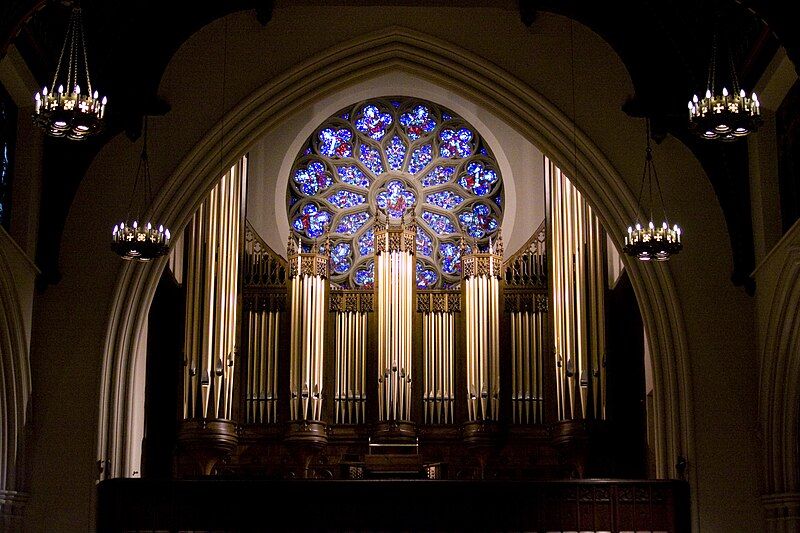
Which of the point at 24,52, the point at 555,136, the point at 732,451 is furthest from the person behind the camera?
the point at 555,136

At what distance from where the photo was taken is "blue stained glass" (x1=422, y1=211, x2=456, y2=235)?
76.5 ft

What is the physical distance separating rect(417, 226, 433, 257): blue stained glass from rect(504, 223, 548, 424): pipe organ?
2.20m

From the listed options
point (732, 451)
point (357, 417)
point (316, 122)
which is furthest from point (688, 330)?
point (316, 122)

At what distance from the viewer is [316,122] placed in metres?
23.2

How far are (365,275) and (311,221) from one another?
132cm

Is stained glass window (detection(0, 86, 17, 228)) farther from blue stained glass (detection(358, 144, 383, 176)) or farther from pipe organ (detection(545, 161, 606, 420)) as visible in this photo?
blue stained glass (detection(358, 144, 383, 176))

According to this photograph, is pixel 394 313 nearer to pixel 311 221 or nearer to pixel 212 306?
pixel 212 306

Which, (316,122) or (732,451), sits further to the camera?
(316,122)

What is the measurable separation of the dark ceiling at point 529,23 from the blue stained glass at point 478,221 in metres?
5.88

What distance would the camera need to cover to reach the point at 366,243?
76.2 ft

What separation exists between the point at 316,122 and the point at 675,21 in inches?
337

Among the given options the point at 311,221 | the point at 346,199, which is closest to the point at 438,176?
the point at 346,199

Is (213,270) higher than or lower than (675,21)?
lower

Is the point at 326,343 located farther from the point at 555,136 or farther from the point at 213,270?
the point at 555,136
